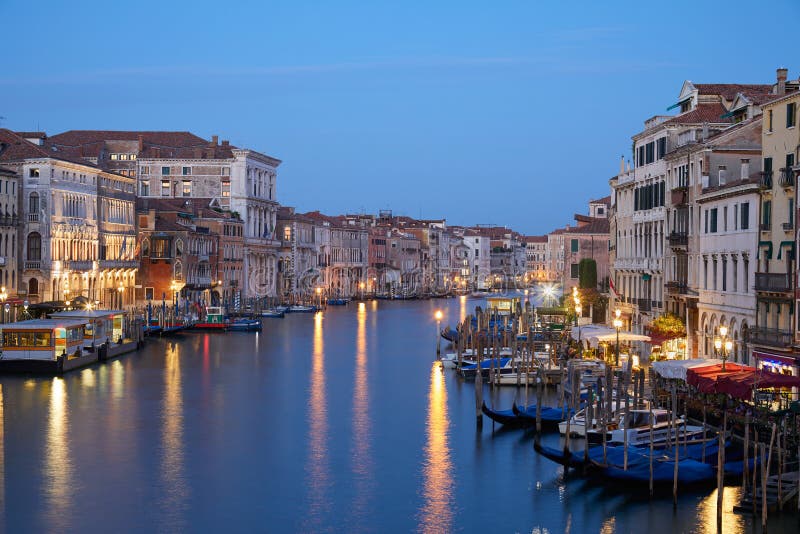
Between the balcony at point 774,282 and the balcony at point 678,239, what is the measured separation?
5168 mm

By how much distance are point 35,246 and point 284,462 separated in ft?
78.2

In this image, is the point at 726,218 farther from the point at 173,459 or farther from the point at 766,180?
the point at 173,459

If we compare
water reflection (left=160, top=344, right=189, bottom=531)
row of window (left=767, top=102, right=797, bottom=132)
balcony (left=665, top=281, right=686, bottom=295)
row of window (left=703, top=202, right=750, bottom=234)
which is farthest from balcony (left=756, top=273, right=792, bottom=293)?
water reflection (left=160, top=344, right=189, bottom=531)

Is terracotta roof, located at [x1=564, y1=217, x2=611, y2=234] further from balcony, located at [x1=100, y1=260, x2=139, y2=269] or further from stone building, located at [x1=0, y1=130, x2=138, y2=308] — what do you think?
balcony, located at [x1=100, y1=260, x2=139, y2=269]

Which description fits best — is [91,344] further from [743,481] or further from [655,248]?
[743,481]

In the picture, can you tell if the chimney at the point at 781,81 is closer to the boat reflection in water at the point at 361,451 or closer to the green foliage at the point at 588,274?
the boat reflection in water at the point at 361,451

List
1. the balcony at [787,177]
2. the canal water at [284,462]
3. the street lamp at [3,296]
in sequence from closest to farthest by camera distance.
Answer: the canal water at [284,462]
the balcony at [787,177]
the street lamp at [3,296]

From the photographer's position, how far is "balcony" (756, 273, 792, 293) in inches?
773

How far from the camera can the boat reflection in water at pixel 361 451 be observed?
15797mm

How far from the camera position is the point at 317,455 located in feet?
62.9

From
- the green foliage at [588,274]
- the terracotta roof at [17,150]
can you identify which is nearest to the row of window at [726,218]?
the green foliage at [588,274]

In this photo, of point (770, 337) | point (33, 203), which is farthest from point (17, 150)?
point (770, 337)

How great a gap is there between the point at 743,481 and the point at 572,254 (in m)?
28.1

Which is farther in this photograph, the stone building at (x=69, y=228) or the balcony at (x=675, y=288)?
the stone building at (x=69, y=228)
